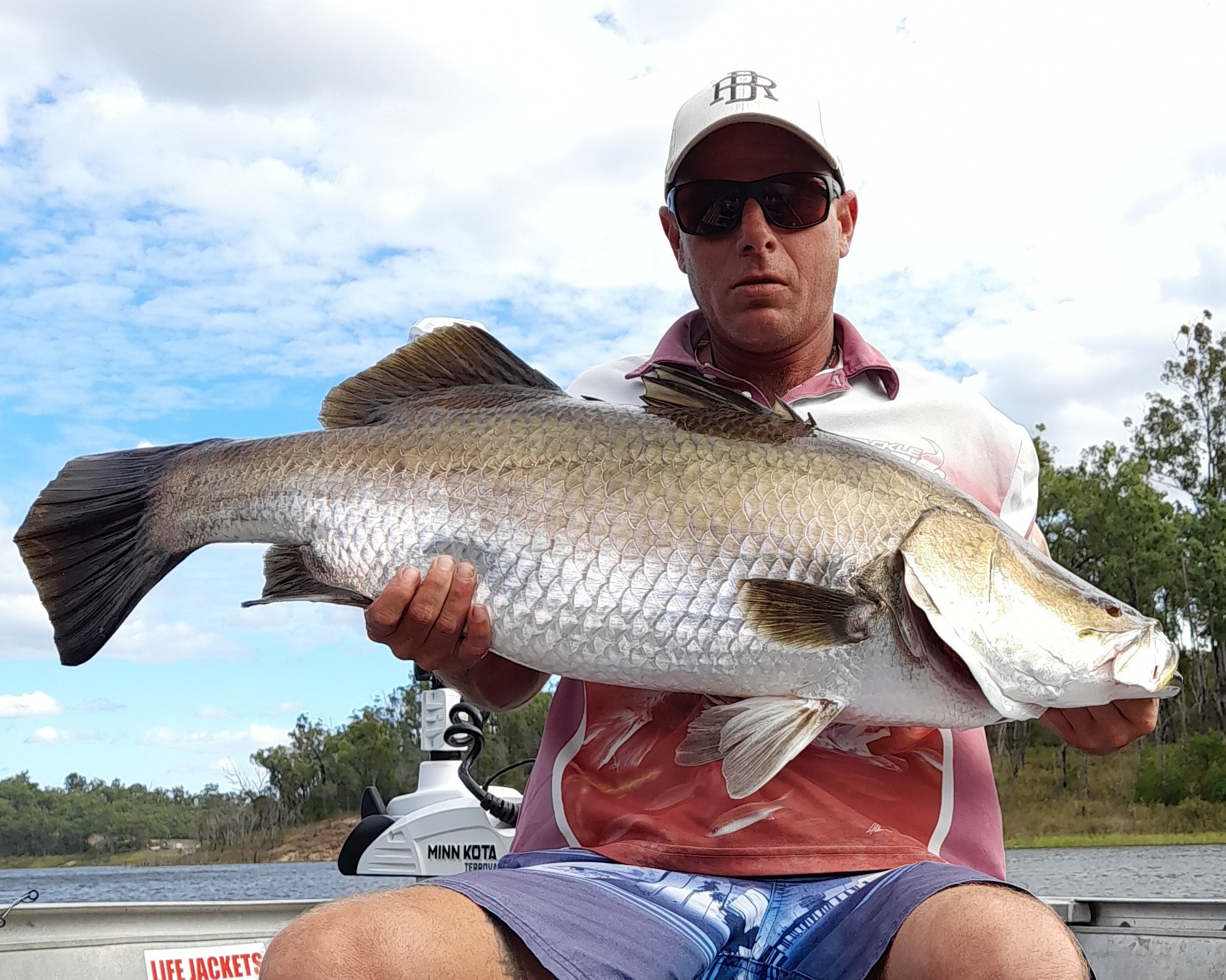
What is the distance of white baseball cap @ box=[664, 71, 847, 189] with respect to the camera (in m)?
3.42

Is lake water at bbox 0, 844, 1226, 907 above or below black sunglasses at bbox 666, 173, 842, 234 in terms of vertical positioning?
below

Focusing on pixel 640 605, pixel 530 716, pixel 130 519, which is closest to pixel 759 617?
pixel 640 605

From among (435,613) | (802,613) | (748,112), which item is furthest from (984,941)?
(748,112)

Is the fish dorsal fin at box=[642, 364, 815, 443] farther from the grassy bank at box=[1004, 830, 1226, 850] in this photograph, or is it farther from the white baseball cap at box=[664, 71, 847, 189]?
the grassy bank at box=[1004, 830, 1226, 850]

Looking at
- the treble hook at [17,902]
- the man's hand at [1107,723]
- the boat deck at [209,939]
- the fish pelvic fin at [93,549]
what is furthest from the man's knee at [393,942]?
the treble hook at [17,902]

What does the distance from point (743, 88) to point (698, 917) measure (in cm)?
232

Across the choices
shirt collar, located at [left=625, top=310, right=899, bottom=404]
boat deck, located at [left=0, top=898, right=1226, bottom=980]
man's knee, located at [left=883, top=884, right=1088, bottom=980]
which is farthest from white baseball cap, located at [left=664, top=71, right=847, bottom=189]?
boat deck, located at [left=0, top=898, right=1226, bottom=980]

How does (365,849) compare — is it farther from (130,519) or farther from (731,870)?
(731,870)

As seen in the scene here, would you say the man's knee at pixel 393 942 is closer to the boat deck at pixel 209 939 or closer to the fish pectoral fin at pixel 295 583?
the fish pectoral fin at pixel 295 583

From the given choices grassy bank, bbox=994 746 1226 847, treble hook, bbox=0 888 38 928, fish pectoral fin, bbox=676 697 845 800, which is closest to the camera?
fish pectoral fin, bbox=676 697 845 800

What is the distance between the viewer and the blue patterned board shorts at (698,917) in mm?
2398

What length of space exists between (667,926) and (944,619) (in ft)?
3.01

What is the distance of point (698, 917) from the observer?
256cm

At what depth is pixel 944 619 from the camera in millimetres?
2658
